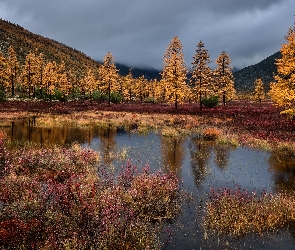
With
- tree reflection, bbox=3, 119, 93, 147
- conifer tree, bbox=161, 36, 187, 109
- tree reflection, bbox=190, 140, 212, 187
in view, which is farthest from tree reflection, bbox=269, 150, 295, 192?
conifer tree, bbox=161, 36, 187, 109

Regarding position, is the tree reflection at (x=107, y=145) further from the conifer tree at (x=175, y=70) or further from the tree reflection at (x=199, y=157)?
the conifer tree at (x=175, y=70)

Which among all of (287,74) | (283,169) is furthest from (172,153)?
(287,74)

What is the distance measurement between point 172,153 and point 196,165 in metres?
3.47

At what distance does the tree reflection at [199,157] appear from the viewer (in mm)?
15066

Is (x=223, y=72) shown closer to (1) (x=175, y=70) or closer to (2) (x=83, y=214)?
(1) (x=175, y=70)

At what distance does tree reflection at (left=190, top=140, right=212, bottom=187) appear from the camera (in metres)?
15.1

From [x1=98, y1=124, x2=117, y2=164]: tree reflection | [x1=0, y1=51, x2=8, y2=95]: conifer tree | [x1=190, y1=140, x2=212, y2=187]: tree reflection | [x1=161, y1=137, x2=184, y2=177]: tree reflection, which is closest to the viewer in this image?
[x1=190, y1=140, x2=212, y2=187]: tree reflection

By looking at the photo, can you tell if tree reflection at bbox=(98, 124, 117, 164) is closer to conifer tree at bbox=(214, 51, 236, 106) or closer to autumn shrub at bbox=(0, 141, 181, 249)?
autumn shrub at bbox=(0, 141, 181, 249)

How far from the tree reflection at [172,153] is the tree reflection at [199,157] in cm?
88

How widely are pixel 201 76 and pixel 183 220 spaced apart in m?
49.4

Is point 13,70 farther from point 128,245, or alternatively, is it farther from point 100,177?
point 128,245

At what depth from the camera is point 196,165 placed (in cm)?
1745

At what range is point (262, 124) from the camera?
1312 inches

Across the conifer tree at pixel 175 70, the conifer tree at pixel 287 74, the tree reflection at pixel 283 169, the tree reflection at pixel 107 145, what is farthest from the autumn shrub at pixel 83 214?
the conifer tree at pixel 175 70
